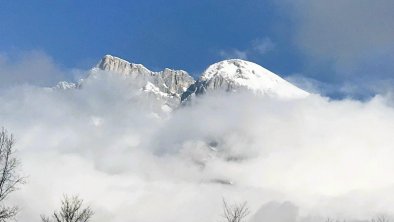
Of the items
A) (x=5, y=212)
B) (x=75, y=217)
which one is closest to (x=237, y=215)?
(x=75, y=217)

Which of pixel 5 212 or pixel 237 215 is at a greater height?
pixel 237 215

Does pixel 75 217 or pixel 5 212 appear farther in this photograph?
pixel 75 217

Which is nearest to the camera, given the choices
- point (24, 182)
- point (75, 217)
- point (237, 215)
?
point (24, 182)

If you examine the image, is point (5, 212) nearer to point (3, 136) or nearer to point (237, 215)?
point (3, 136)

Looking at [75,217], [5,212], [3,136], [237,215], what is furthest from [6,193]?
[237,215]

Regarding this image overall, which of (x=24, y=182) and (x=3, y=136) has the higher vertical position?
(x=3, y=136)

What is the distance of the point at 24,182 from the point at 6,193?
3124 millimetres

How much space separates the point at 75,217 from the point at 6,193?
23618mm

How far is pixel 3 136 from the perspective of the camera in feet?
222

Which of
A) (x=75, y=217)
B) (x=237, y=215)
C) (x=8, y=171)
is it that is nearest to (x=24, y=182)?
(x=8, y=171)

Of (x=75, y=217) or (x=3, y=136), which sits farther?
(x=75, y=217)

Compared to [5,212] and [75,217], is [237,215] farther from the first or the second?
[5,212]

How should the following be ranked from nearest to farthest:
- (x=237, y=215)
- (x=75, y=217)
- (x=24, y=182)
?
(x=24, y=182), (x=75, y=217), (x=237, y=215)

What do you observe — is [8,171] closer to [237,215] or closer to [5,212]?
[5,212]
